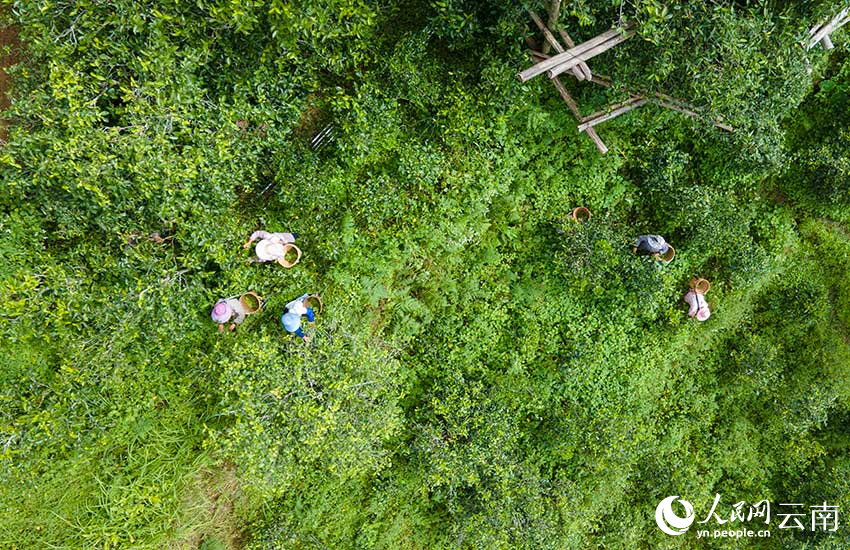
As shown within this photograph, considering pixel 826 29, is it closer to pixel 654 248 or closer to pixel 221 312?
pixel 654 248

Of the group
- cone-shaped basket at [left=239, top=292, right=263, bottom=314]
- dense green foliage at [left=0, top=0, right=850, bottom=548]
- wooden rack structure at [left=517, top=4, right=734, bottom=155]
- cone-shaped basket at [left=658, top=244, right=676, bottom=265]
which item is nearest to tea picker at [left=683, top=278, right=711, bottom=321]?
dense green foliage at [left=0, top=0, right=850, bottom=548]

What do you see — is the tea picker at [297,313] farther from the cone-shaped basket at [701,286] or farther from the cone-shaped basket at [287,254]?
the cone-shaped basket at [701,286]

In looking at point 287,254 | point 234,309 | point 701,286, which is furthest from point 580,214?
point 234,309

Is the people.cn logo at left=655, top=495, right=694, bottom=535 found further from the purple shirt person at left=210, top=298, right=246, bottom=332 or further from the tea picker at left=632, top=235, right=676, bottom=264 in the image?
the purple shirt person at left=210, top=298, right=246, bottom=332

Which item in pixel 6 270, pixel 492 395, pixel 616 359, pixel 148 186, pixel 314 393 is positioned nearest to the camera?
pixel 148 186

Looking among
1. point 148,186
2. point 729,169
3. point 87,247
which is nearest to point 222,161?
Result: point 148,186

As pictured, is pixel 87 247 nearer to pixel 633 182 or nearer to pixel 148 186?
pixel 148 186

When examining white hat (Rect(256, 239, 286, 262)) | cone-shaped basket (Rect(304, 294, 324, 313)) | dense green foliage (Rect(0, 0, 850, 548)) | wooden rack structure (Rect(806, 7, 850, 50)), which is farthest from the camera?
cone-shaped basket (Rect(304, 294, 324, 313))
